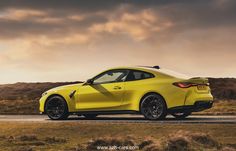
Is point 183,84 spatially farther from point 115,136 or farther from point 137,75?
point 115,136

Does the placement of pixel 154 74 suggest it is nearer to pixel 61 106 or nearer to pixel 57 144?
pixel 61 106

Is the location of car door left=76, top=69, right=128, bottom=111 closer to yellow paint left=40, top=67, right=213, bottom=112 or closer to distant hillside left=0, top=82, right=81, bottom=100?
yellow paint left=40, top=67, right=213, bottom=112

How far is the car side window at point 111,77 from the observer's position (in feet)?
60.3

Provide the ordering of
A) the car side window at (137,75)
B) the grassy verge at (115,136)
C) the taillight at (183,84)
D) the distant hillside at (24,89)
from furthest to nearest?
the distant hillside at (24,89) < the car side window at (137,75) < the taillight at (183,84) < the grassy verge at (115,136)

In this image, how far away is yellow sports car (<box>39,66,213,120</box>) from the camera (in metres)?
17.3

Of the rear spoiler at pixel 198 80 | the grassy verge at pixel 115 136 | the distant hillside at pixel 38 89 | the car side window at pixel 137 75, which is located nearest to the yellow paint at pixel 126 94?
the car side window at pixel 137 75

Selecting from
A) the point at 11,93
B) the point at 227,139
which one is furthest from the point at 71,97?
the point at 11,93

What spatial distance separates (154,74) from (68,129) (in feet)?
13.4

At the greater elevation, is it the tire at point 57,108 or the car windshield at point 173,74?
the car windshield at point 173,74

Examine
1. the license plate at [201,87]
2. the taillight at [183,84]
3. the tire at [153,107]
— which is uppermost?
the taillight at [183,84]

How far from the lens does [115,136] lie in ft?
42.4

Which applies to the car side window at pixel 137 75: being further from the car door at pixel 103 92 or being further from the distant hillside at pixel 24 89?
the distant hillside at pixel 24 89

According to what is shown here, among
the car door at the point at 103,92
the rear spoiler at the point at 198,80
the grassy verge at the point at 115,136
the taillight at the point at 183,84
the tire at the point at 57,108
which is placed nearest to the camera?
the grassy verge at the point at 115,136

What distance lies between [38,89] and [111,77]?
28.7 metres
